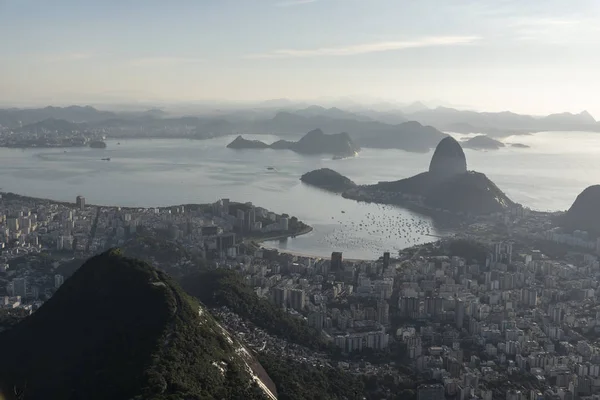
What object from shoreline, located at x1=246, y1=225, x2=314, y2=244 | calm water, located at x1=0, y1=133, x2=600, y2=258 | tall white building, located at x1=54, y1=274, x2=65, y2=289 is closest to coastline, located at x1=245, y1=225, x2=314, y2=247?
shoreline, located at x1=246, y1=225, x2=314, y2=244

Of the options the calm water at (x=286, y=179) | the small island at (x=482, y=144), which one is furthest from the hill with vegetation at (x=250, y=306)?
the small island at (x=482, y=144)

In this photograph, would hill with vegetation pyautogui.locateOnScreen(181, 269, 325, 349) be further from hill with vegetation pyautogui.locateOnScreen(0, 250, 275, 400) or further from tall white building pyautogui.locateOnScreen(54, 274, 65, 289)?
tall white building pyautogui.locateOnScreen(54, 274, 65, 289)

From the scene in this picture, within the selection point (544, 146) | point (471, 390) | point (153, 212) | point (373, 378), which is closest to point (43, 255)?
point (153, 212)

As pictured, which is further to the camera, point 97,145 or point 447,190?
point 97,145

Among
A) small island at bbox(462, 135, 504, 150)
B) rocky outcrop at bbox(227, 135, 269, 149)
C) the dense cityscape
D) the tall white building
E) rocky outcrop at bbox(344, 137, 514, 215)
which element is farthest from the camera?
small island at bbox(462, 135, 504, 150)

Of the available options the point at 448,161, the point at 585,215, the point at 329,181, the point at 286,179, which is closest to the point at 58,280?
the point at 585,215

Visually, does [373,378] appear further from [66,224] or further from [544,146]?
[544,146]

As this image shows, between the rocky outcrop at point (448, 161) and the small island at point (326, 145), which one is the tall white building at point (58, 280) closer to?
the rocky outcrop at point (448, 161)

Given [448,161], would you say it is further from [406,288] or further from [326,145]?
[326,145]
